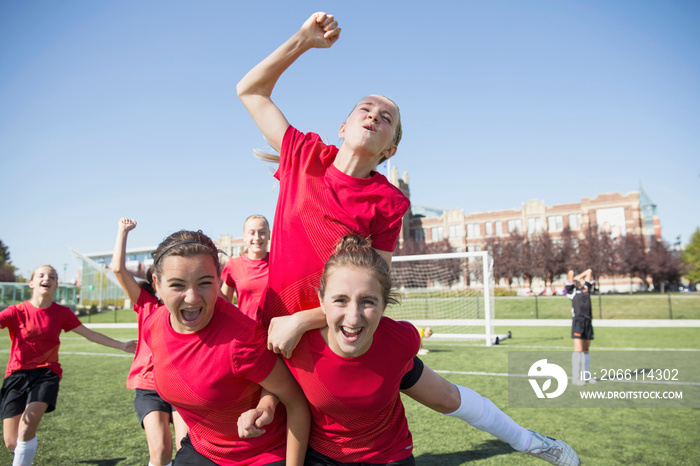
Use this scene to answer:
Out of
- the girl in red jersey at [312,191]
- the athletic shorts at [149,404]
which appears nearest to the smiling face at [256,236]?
the athletic shorts at [149,404]

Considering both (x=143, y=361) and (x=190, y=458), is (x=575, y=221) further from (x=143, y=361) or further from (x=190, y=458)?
(x=190, y=458)

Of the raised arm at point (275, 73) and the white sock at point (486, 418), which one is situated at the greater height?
the raised arm at point (275, 73)

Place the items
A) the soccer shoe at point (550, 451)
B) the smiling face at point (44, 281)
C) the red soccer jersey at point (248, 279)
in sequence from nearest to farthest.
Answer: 1. the soccer shoe at point (550, 451)
2. the red soccer jersey at point (248, 279)
3. the smiling face at point (44, 281)

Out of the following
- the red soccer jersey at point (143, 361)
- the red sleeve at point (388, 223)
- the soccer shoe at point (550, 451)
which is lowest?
the soccer shoe at point (550, 451)

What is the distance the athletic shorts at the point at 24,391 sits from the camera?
469cm

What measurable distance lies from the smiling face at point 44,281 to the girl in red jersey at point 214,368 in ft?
10.7

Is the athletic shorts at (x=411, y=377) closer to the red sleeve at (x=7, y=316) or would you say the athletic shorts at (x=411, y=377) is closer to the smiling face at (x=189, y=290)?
the smiling face at (x=189, y=290)

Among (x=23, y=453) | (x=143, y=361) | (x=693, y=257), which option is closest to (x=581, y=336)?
(x=143, y=361)

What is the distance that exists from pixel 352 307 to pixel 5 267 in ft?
266

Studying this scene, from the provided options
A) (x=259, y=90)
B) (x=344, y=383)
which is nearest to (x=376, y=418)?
(x=344, y=383)

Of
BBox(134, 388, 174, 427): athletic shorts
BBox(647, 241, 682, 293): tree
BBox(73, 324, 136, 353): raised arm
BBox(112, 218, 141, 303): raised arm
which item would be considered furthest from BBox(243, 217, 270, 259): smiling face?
BBox(647, 241, 682, 293): tree

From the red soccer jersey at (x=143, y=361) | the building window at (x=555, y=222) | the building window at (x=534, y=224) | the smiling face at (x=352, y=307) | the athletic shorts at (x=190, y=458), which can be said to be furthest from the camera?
the building window at (x=534, y=224)

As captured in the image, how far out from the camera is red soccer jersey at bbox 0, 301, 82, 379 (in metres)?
4.90

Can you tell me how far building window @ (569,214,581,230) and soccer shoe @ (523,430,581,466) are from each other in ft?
212
